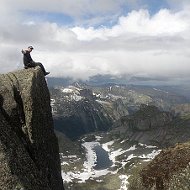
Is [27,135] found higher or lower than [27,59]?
lower

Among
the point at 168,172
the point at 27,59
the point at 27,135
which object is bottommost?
the point at 168,172

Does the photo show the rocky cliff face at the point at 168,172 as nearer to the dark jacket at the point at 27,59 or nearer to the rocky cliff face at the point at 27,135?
the rocky cliff face at the point at 27,135

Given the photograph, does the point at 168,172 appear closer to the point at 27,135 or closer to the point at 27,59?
the point at 27,135

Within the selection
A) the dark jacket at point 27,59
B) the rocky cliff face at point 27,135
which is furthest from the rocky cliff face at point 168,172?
the dark jacket at point 27,59

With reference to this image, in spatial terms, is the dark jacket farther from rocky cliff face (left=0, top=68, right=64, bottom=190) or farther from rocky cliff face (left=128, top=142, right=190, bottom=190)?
rocky cliff face (left=128, top=142, right=190, bottom=190)

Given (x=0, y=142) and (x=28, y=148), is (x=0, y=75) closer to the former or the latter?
(x=28, y=148)

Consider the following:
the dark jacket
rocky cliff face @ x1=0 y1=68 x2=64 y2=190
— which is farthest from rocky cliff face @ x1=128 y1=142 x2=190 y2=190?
the dark jacket

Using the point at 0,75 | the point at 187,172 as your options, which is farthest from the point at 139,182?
the point at 0,75

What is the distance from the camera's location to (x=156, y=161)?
180 feet

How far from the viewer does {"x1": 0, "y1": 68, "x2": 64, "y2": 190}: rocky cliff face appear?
35.8 metres

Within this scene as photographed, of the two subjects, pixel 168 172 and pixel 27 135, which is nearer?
pixel 27 135

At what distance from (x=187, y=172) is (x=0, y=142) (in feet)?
70.9

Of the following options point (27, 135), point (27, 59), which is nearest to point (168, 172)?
point (27, 135)

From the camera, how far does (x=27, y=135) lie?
45.6 metres
